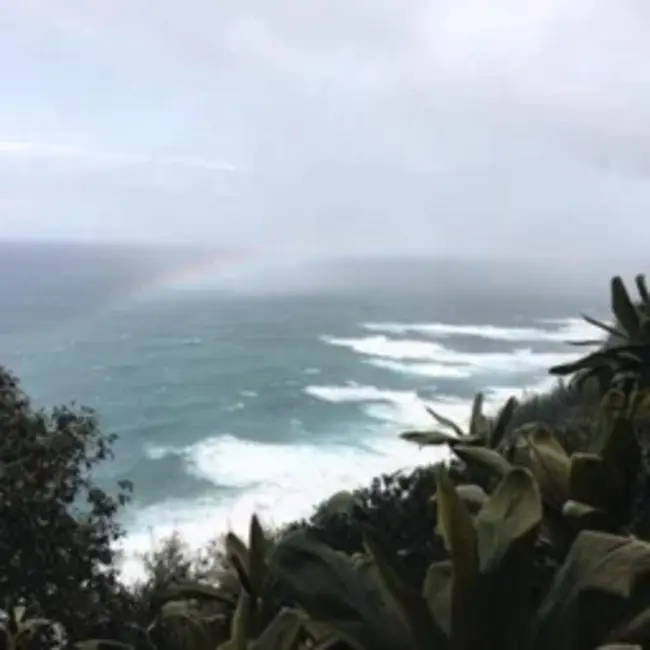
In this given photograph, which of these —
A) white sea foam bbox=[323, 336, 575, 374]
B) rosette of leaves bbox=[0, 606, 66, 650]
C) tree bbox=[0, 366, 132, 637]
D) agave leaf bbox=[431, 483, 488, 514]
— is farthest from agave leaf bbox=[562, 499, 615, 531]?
white sea foam bbox=[323, 336, 575, 374]

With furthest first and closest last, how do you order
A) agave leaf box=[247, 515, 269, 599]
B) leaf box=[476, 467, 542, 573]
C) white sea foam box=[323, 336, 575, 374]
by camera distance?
white sea foam box=[323, 336, 575, 374]
agave leaf box=[247, 515, 269, 599]
leaf box=[476, 467, 542, 573]

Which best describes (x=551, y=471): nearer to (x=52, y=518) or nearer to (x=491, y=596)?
(x=491, y=596)

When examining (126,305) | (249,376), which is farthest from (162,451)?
(126,305)

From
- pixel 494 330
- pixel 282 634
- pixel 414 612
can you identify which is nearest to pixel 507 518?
pixel 414 612

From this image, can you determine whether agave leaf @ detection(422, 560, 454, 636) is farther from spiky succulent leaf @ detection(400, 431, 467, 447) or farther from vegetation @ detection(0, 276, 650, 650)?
spiky succulent leaf @ detection(400, 431, 467, 447)

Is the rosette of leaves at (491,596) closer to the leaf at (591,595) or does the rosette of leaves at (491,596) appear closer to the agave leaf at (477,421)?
→ the leaf at (591,595)
